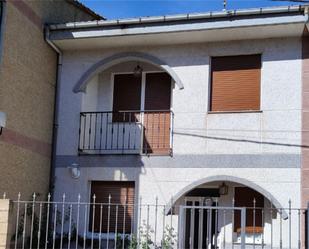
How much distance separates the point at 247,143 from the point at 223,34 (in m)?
2.57

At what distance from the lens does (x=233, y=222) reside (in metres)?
13.1

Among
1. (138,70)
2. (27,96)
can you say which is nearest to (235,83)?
(138,70)

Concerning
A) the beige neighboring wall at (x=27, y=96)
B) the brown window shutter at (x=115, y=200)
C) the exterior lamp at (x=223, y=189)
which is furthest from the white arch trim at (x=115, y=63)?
the exterior lamp at (x=223, y=189)

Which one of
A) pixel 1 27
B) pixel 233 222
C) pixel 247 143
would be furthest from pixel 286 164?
pixel 1 27

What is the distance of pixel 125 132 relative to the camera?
14.3 metres

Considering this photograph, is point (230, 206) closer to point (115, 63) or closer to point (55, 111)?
point (115, 63)

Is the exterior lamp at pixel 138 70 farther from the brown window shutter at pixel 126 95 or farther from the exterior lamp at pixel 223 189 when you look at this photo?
the exterior lamp at pixel 223 189

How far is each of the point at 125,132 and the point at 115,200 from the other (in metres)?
1.75

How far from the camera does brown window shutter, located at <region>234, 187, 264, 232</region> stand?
12952mm

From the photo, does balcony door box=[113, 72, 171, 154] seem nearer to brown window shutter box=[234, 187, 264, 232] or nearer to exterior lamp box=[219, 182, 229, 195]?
exterior lamp box=[219, 182, 229, 195]

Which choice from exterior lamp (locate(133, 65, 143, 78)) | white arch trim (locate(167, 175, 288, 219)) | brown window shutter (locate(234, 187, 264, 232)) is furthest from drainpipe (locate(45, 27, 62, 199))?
brown window shutter (locate(234, 187, 264, 232))

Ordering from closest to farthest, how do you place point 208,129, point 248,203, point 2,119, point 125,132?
point 2,119, point 208,129, point 248,203, point 125,132

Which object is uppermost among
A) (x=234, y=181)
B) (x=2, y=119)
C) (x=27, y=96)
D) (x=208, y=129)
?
(x=27, y=96)

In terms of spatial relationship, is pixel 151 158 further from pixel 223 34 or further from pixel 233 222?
pixel 223 34
